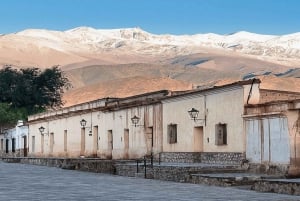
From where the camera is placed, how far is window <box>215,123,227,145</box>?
26953mm

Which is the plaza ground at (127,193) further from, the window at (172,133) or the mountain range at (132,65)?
the mountain range at (132,65)

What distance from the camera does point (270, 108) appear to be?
23.3 m

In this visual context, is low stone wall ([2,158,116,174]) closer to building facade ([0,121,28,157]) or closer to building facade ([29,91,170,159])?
building facade ([29,91,170,159])

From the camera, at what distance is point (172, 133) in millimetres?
31562

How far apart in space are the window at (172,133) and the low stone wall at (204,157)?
611 millimetres

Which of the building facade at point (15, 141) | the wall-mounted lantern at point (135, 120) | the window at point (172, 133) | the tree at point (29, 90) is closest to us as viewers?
the window at point (172, 133)

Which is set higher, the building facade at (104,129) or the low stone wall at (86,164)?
the building facade at (104,129)

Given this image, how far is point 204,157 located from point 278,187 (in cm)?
1026

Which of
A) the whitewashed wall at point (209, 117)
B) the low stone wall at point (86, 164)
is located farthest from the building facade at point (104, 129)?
the low stone wall at point (86, 164)

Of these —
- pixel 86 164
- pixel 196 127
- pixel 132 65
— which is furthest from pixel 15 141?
pixel 132 65

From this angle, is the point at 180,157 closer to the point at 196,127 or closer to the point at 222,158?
the point at 196,127

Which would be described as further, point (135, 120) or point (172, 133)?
point (135, 120)

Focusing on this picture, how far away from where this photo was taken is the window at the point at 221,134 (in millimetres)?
26953

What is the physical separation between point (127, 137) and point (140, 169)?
10527 millimetres
